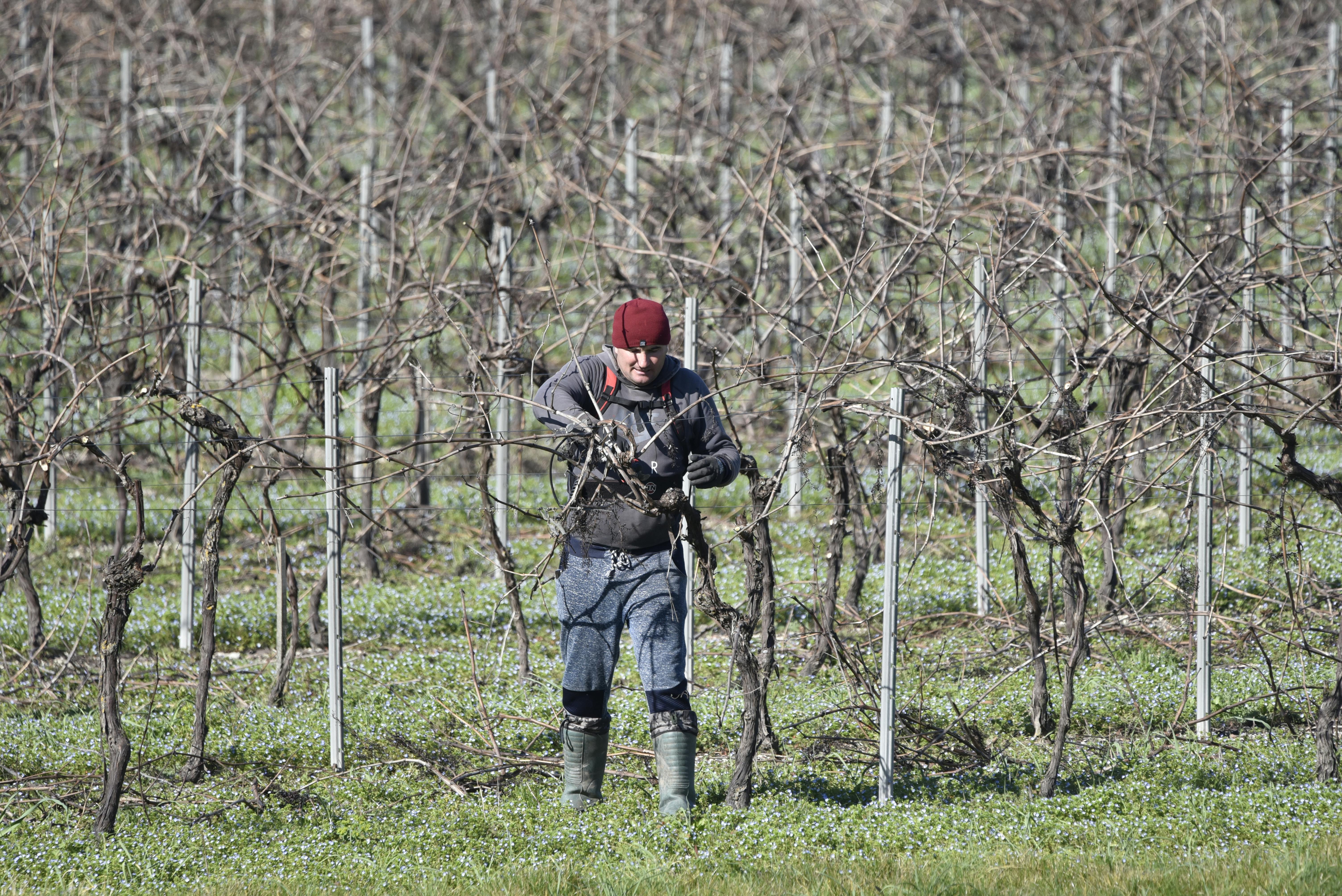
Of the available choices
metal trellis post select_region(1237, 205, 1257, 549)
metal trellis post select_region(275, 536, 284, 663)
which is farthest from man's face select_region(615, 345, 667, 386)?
metal trellis post select_region(1237, 205, 1257, 549)

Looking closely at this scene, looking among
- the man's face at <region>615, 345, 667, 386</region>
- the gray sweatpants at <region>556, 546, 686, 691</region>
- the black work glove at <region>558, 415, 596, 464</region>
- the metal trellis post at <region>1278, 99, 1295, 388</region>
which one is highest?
the metal trellis post at <region>1278, 99, 1295, 388</region>

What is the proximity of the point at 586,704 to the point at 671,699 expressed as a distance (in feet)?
1.06

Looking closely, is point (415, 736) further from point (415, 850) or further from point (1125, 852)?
point (1125, 852)

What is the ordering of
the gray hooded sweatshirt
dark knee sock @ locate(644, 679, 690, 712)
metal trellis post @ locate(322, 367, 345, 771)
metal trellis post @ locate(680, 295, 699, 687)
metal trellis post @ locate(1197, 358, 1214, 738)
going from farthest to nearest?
metal trellis post @ locate(680, 295, 699, 687) < metal trellis post @ locate(1197, 358, 1214, 738) < metal trellis post @ locate(322, 367, 345, 771) < dark knee sock @ locate(644, 679, 690, 712) < the gray hooded sweatshirt

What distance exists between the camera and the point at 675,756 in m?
4.50

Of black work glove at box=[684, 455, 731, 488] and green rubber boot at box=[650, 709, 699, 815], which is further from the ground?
black work glove at box=[684, 455, 731, 488]

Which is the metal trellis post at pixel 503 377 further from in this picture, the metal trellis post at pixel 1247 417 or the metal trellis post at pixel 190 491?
the metal trellis post at pixel 1247 417

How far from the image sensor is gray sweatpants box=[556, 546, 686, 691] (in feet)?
14.5

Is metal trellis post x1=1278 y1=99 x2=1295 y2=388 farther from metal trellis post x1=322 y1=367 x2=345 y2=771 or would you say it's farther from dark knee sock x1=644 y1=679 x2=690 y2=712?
metal trellis post x1=322 y1=367 x2=345 y2=771

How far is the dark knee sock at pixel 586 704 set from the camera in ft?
15.0

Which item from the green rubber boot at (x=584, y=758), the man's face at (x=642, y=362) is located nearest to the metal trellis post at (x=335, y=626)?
the green rubber boot at (x=584, y=758)

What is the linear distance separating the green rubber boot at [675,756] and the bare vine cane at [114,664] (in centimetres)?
190

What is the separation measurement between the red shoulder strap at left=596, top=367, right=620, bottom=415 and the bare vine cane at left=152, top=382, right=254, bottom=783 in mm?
1318

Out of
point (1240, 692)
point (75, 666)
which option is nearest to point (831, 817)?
point (1240, 692)
